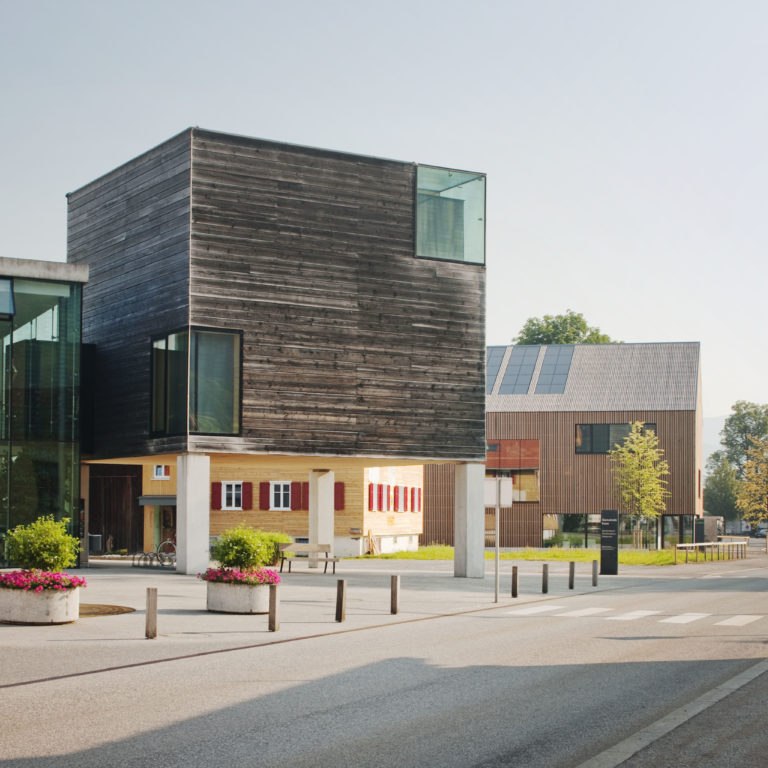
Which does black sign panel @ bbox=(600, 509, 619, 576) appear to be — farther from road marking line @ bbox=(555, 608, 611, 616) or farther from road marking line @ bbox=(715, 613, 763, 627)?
road marking line @ bbox=(715, 613, 763, 627)

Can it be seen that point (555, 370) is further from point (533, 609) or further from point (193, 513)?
point (533, 609)

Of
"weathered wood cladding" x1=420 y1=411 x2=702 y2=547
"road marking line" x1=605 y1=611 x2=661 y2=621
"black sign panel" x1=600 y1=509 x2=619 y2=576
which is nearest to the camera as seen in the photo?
"road marking line" x1=605 y1=611 x2=661 y2=621

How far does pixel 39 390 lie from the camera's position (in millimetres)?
31844

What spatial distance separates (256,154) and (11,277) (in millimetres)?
7672

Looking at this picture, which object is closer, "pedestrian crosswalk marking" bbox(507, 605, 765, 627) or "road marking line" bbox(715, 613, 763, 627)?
"road marking line" bbox(715, 613, 763, 627)

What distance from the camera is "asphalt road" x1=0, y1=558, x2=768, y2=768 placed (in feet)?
28.5

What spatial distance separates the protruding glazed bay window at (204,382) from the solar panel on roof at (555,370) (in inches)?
1533

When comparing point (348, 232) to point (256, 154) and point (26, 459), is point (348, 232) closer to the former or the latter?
point (256, 154)

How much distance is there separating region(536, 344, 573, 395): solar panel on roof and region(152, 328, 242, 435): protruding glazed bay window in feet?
128

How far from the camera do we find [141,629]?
17.5 m

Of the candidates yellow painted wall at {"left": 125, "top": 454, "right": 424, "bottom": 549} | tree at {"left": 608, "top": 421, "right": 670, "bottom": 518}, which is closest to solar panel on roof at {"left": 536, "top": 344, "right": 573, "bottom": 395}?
tree at {"left": 608, "top": 421, "right": 670, "bottom": 518}

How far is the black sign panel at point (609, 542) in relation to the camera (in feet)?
119

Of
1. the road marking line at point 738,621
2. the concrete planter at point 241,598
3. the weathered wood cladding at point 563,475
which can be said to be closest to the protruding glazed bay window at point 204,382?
the concrete planter at point 241,598

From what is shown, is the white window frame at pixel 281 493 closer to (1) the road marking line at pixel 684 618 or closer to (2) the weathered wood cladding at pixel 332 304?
(2) the weathered wood cladding at pixel 332 304
